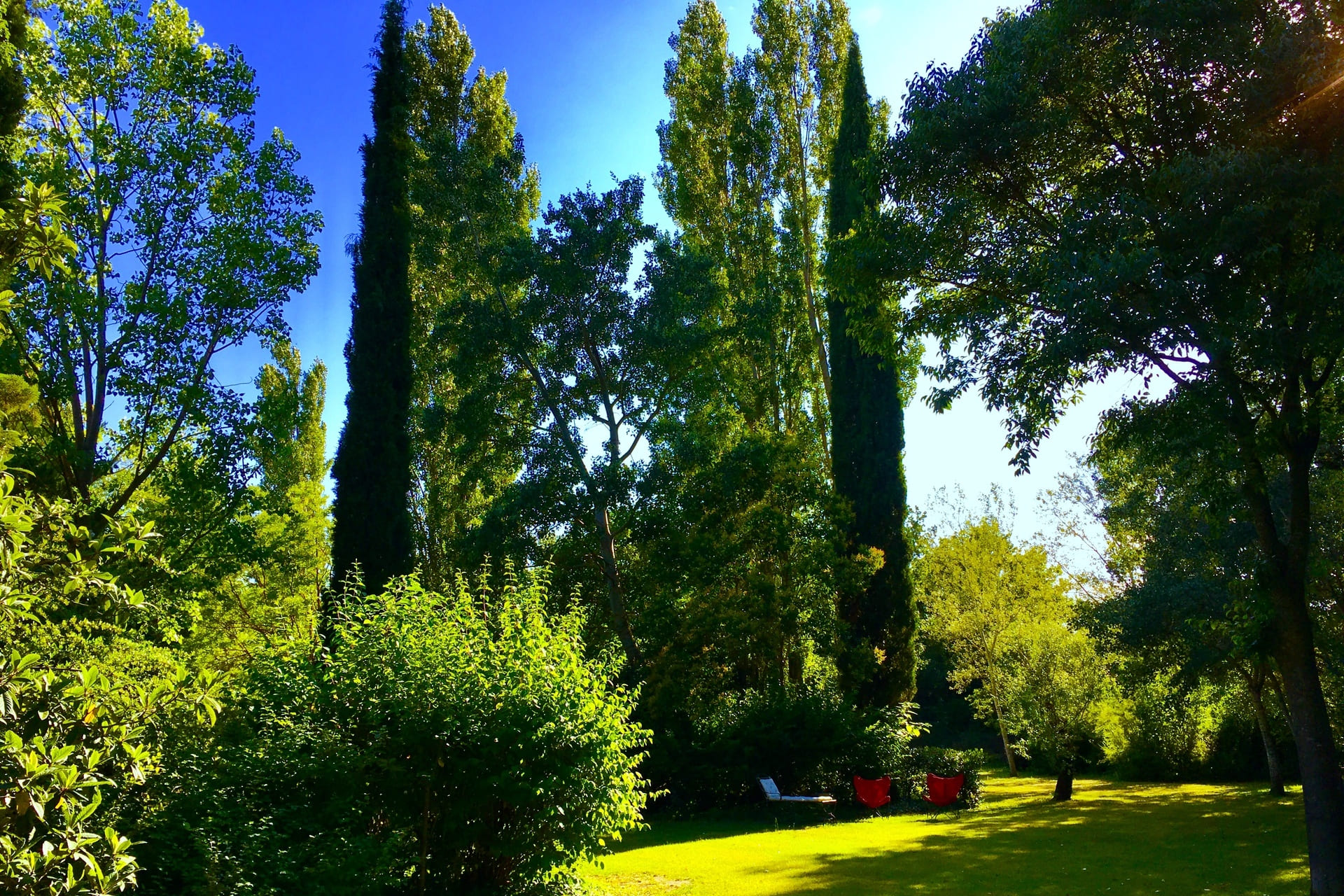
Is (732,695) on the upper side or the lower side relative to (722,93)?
lower

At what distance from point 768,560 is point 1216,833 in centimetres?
856

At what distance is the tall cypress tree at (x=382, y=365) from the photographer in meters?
16.3

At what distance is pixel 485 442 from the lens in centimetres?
1823

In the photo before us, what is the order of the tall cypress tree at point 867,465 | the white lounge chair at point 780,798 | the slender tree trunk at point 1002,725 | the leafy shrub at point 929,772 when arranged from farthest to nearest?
1. the slender tree trunk at point 1002,725
2. the tall cypress tree at point 867,465
3. the leafy shrub at point 929,772
4. the white lounge chair at point 780,798

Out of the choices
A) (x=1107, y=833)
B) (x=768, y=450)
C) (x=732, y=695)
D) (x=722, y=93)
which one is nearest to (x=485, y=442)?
(x=768, y=450)

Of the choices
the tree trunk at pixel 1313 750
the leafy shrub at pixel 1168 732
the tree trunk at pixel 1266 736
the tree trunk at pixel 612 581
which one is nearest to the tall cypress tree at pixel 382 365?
the tree trunk at pixel 612 581

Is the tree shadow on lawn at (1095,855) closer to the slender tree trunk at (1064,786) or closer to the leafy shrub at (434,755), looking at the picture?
the slender tree trunk at (1064,786)

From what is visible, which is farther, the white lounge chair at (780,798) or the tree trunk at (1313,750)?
the white lounge chair at (780,798)

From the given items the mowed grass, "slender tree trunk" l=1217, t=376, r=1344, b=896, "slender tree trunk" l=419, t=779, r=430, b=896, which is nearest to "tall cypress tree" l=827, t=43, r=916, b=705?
the mowed grass

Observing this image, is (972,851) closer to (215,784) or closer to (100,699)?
(215,784)

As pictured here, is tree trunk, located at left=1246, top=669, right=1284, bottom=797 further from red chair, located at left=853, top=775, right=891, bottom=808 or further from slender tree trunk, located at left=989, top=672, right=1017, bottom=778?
red chair, located at left=853, top=775, right=891, bottom=808

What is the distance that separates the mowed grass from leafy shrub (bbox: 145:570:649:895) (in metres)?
0.72

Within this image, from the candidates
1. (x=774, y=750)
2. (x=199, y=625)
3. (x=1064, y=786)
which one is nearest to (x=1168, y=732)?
(x=1064, y=786)

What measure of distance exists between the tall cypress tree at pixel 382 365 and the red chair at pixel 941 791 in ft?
37.4
